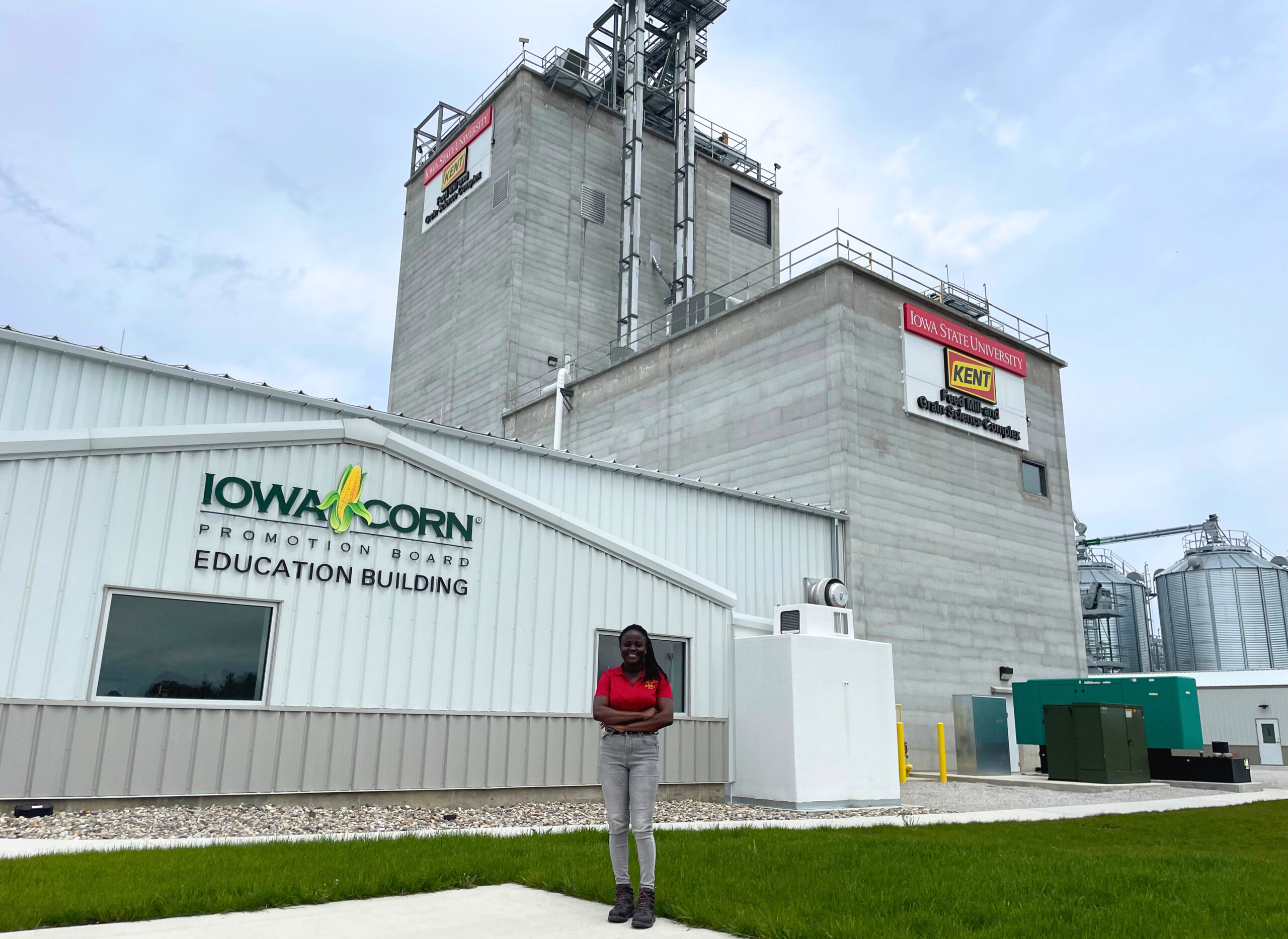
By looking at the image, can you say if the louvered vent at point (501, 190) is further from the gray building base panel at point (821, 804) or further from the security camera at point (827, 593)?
the gray building base panel at point (821, 804)

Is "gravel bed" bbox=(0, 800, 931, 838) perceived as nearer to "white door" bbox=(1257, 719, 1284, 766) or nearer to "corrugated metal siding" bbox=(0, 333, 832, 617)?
"corrugated metal siding" bbox=(0, 333, 832, 617)

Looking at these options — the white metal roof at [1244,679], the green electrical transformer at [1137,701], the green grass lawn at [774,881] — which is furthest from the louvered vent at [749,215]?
the green grass lawn at [774,881]

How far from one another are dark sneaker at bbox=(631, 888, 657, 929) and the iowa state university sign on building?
21155mm

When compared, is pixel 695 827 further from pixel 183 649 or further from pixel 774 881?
pixel 183 649

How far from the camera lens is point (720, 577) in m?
21.2

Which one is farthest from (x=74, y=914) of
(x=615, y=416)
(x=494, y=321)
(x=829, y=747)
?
(x=494, y=321)

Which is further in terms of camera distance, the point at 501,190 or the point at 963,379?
the point at 501,190

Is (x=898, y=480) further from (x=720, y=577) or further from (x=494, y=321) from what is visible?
(x=494, y=321)

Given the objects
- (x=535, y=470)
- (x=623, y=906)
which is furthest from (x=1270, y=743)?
(x=623, y=906)

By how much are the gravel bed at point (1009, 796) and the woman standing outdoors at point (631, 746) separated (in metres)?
10.2

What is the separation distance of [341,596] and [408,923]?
25.6ft

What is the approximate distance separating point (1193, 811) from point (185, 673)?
50.0 feet

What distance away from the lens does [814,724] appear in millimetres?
15273

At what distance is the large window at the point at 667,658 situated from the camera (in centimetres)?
1576
